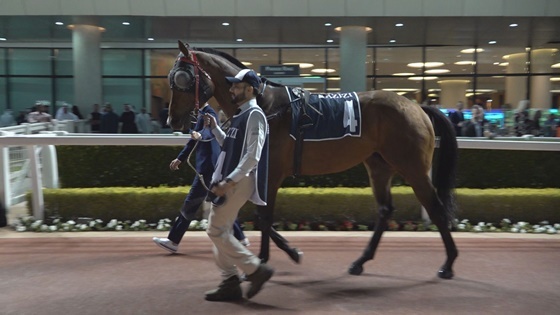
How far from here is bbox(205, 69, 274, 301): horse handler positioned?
12.3ft

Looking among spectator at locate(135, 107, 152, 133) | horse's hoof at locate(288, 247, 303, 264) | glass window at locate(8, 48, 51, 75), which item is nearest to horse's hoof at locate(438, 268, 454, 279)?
horse's hoof at locate(288, 247, 303, 264)

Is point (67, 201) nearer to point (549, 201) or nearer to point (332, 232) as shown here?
point (332, 232)

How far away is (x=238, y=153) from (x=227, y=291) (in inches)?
41.0

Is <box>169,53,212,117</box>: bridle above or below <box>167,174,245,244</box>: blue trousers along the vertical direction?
above

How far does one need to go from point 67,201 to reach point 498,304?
4.91 m

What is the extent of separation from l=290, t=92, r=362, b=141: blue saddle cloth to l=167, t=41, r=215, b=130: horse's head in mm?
760

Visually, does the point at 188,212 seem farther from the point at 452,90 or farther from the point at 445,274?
the point at 452,90

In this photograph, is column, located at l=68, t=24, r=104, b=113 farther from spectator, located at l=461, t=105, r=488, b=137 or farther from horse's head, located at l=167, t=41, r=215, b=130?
horse's head, located at l=167, t=41, r=215, b=130

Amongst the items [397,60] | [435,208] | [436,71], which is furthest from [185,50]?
[436,71]

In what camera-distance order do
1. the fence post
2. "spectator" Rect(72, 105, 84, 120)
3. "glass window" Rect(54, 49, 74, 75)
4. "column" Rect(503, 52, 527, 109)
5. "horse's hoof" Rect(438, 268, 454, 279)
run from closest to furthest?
"horse's hoof" Rect(438, 268, 454, 279), the fence post, "spectator" Rect(72, 105, 84, 120), "column" Rect(503, 52, 527, 109), "glass window" Rect(54, 49, 74, 75)

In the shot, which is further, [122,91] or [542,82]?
[122,91]

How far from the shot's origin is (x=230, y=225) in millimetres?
3957
